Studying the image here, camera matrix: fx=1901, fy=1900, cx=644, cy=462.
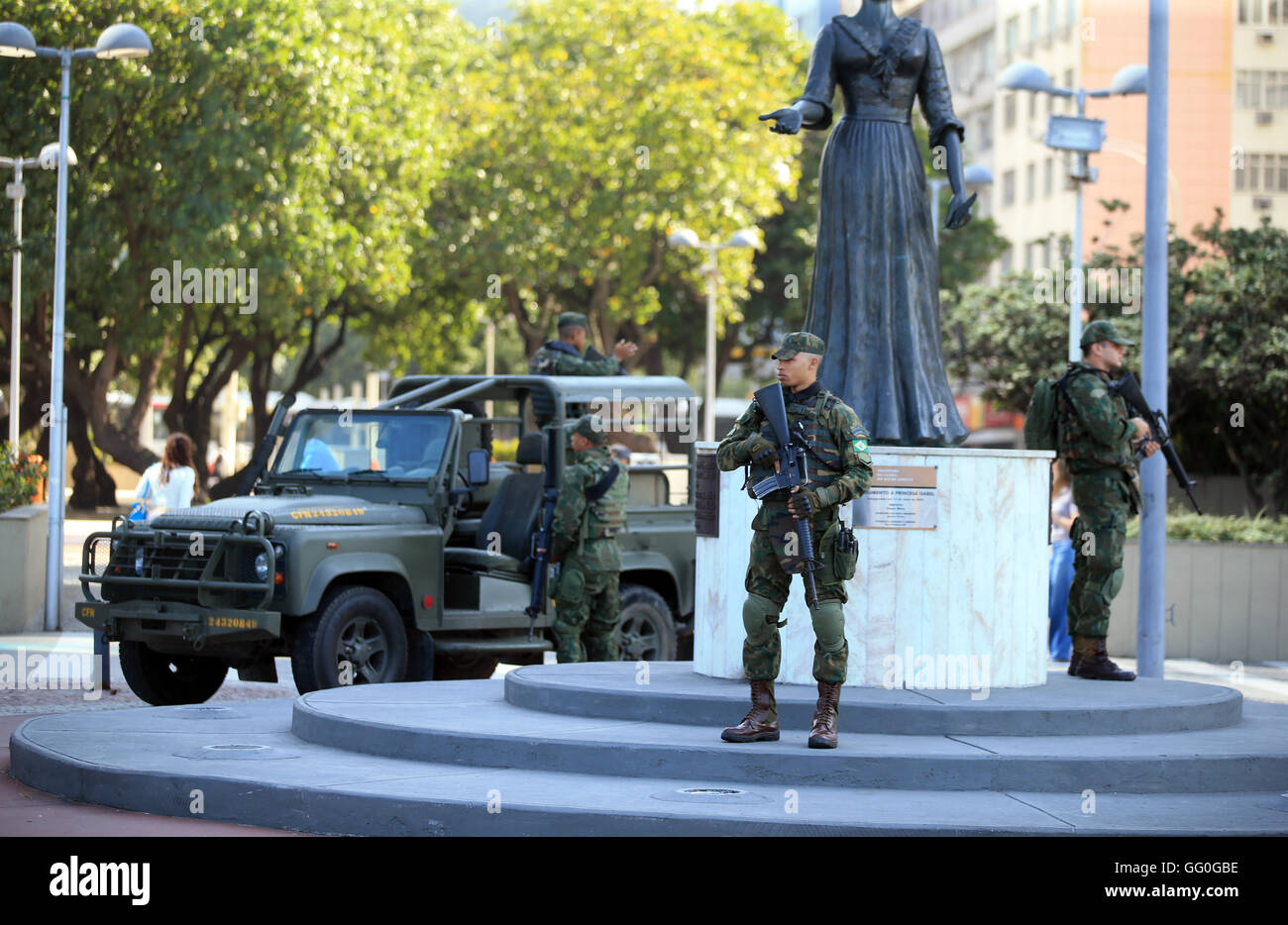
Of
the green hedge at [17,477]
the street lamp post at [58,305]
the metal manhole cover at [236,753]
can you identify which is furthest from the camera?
the green hedge at [17,477]

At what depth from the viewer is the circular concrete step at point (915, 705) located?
Result: 29.9 feet

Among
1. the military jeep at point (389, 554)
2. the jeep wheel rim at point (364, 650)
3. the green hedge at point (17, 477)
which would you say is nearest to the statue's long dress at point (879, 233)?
the military jeep at point (389, 554)

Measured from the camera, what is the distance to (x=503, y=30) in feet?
136

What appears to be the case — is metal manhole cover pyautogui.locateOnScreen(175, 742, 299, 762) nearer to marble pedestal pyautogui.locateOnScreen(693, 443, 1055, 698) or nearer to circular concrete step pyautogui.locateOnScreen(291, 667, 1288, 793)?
circular concrete step pyautogui.locateOnScreen(291, 667, 1288, 793)

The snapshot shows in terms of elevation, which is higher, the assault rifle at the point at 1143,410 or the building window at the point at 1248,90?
the building window at the point at 1248,90

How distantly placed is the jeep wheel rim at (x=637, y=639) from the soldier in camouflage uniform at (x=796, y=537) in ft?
18.0

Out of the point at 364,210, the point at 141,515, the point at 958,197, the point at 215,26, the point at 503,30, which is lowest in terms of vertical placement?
the point at 141,515

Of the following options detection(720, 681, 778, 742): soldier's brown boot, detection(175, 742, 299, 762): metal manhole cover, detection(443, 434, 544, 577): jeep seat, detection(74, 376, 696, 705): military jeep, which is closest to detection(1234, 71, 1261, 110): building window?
detection(74, 376, 696, 705): military jeep

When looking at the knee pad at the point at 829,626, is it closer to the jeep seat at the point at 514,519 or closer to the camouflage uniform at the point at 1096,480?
the camouflage uniform at the point at 1096,480

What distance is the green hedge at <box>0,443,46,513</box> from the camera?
19.1 m
